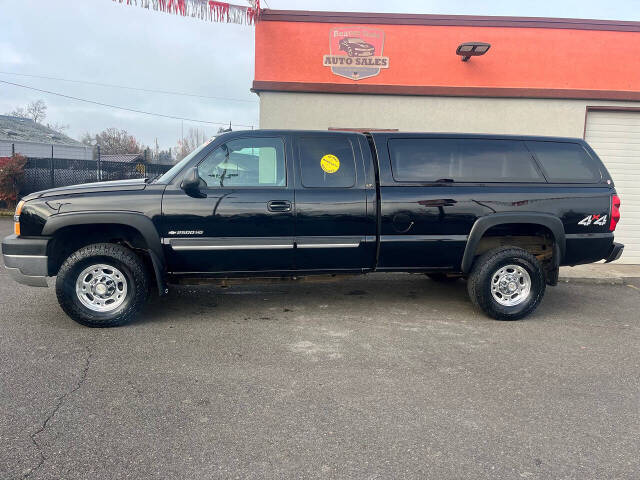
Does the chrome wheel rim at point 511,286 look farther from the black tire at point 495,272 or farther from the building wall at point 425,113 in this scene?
the building wall at point 425,113

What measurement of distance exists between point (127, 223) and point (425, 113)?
21.2ft

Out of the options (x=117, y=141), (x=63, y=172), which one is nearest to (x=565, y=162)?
(x=63, y=172)

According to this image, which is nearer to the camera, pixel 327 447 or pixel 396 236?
pixel 327 447

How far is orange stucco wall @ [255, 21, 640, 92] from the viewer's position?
9047 millimetres

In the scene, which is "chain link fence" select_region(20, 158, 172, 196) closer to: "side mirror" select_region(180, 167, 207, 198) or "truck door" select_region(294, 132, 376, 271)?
"side mirror" select_region(180, 167, 207, 198)

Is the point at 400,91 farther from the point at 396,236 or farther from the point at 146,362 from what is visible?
the point at 146,362

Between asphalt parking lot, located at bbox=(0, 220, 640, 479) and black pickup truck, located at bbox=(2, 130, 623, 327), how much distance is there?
540mm

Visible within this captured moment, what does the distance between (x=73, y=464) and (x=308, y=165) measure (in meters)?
3.38

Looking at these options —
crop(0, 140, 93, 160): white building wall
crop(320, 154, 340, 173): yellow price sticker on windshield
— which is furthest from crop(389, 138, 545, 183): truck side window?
crop(0, 140, 93, 160): white building wall

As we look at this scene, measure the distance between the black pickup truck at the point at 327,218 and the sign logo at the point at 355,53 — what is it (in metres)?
4.48

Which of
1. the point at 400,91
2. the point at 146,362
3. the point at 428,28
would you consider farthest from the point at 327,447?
the point at 428,28

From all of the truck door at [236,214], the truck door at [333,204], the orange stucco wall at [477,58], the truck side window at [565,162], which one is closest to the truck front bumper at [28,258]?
the truck door at [236,214]

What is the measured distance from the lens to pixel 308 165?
4949 millimetres

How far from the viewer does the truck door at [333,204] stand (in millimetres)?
4867
